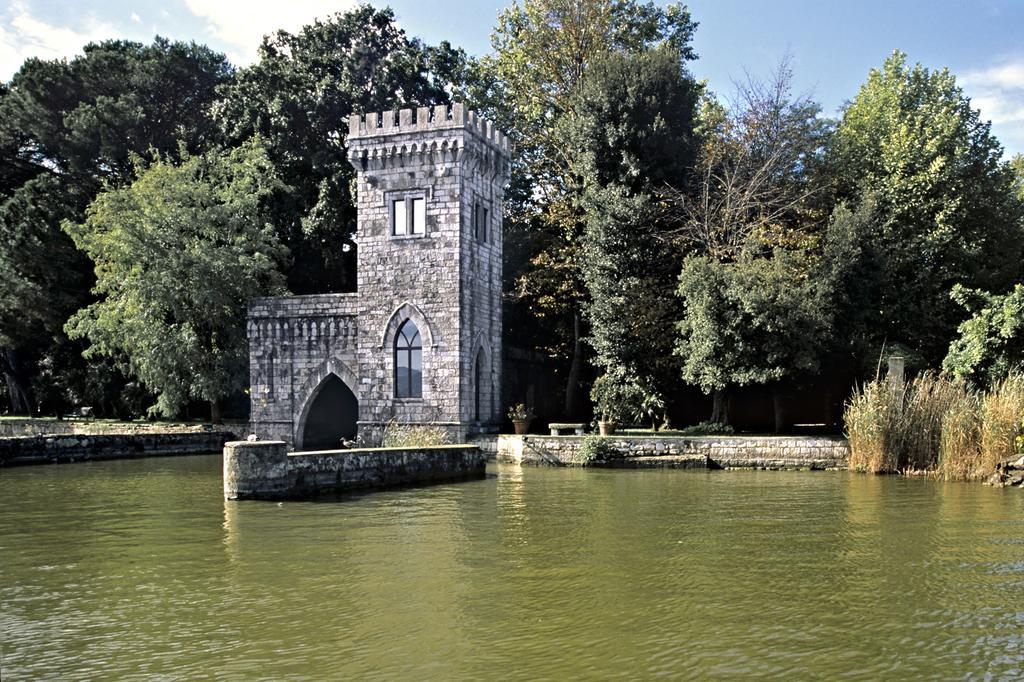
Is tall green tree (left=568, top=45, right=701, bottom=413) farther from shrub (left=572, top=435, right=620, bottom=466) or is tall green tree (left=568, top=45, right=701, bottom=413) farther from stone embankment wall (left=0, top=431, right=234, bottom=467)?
stone embankment wall (left=0, top=431, right=234, bottom=467)

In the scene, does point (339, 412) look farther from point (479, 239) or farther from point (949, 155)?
point (949, 155)

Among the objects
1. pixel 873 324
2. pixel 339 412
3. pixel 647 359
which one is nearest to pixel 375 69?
pixel 339 412

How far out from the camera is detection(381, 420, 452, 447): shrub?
72.4 feet

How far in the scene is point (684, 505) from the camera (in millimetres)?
14430

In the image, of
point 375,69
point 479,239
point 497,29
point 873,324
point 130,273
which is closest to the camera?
point 873,324

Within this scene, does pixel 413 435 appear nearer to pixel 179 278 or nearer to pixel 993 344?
pixel 179 278

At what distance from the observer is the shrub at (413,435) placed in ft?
72.4

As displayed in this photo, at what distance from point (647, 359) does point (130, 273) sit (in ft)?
54.1

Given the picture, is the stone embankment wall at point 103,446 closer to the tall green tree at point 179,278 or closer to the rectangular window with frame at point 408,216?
the tall green tree at point 179,278

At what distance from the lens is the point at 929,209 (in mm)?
25141

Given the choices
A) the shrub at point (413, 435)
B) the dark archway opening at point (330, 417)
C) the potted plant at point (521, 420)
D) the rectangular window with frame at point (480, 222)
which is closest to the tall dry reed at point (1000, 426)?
the potted plant at point (521, 420)

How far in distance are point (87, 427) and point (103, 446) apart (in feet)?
23.3

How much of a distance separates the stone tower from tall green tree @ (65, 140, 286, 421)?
514 centimetres

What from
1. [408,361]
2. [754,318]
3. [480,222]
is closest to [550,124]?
[480,222]
